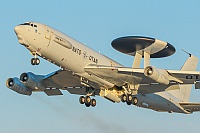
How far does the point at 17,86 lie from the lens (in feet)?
253

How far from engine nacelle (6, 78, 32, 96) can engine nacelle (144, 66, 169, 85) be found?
57.0 ft

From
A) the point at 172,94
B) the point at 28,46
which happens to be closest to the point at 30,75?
the point at 28,46

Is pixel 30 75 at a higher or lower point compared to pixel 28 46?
lower

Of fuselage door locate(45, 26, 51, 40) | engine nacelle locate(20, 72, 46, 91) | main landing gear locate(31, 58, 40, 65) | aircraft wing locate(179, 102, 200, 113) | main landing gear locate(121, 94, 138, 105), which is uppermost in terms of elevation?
fuselage door locate(45, 26, 51, 40)

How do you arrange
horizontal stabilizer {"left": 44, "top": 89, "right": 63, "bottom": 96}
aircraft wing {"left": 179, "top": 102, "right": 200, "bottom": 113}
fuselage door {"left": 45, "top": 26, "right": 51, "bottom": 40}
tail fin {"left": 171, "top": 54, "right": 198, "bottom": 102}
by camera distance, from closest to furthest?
1. fuselage door {"left": 45, "top": 26, "right": 51, "bottom": 40}
2. aircraft wing {"left": 179, "top": 102, "right": 200, "bottom": 113}
3. horizontal stabilizer {"left": 44, "top": 89, "right": 63, "bottom": 96}
4. tail fin {"left": 171, "top": 54, "right": 198, "bottom": 102}

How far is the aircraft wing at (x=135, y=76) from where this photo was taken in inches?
2655

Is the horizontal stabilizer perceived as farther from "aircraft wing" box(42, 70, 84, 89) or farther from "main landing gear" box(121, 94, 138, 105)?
"main landing gear" box(121, 94, 138, 105)

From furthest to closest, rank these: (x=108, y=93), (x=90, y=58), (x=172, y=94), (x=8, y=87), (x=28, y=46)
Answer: (x=172, y=94), (x=8, y=87), (x=108, y=93), (x=90, y=58), (x=28, y=46)

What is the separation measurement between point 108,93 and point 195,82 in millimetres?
9718

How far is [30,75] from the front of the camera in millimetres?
75812

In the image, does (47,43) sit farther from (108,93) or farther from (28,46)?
(108,93)

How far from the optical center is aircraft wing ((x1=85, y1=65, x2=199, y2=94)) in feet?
221

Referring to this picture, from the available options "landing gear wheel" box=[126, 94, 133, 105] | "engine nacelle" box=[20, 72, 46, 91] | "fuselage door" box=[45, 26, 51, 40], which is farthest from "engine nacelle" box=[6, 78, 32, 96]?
"fuselage door" box=[45, 26, 51, 40]

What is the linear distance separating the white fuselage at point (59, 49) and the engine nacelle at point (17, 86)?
39.6 ft
